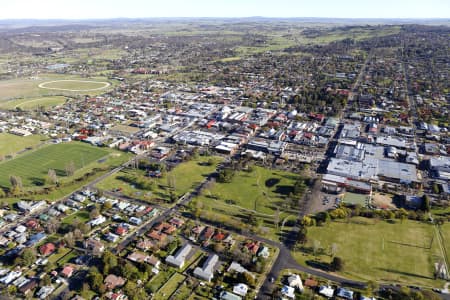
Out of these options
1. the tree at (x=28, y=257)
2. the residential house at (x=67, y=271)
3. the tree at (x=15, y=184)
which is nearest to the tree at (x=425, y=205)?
the residential house at (x=67, y=271)

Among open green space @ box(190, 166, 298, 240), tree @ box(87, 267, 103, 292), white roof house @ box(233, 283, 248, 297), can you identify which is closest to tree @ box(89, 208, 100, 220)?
tree @ box(87, 267, 103, 292)

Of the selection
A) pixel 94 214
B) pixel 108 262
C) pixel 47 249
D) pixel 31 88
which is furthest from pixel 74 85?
pixel 108 262

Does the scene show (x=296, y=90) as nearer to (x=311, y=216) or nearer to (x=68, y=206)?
(x=311, y=216)

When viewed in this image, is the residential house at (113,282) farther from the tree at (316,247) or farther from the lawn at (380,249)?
the tree at (316,247)

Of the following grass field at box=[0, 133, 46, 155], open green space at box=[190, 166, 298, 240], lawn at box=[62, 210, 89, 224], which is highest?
grass field at box=[0, 133, 46, 155]

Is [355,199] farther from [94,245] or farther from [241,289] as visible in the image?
[94,245]

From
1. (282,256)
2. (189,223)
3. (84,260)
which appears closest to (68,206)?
(84,260)

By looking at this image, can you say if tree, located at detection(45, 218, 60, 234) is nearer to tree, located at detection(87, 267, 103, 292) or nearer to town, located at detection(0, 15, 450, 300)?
town, located at detection(0, 15, 450, 300)
